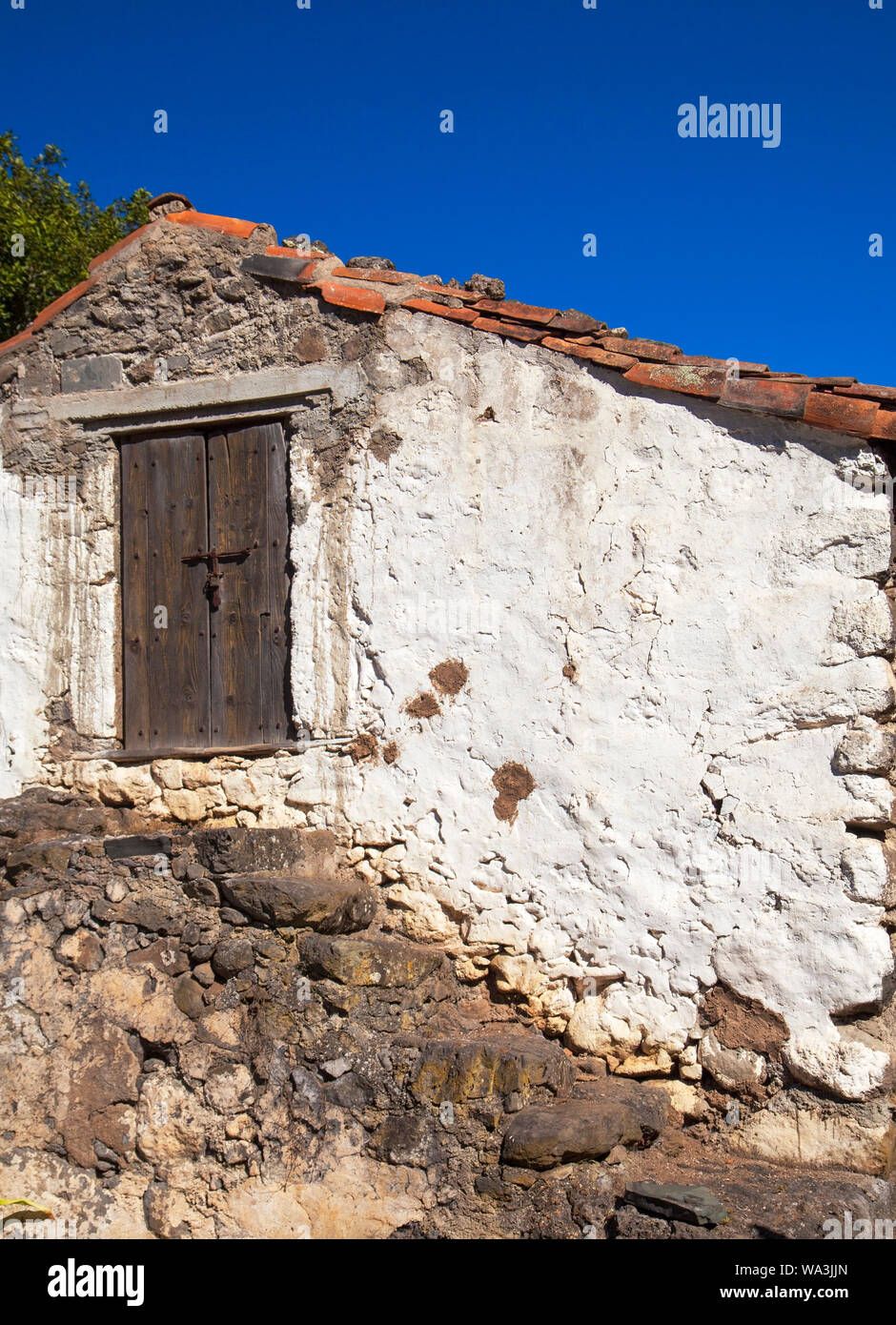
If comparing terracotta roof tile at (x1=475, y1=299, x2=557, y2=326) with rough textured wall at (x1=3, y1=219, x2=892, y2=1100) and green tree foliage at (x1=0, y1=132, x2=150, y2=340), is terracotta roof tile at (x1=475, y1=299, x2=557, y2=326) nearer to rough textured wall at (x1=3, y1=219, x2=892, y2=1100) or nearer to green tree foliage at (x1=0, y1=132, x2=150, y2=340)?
rough textured wall at (x1=3, y1=219, x2=892, y2=1100)

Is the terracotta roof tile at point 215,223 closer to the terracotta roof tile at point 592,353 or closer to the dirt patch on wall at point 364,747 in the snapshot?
the terracotta roof tile at point 592,353

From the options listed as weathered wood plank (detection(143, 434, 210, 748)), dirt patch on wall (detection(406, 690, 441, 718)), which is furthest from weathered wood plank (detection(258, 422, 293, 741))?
dirt patch on wall (detection(406, 690, 441, 718))

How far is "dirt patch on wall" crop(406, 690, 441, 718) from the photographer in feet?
16.2

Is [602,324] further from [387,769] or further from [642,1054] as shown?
[642,1054]

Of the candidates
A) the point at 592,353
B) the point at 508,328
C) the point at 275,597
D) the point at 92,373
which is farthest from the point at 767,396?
the point at 92,373

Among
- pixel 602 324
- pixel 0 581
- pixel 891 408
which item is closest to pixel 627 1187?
pixel 891 408

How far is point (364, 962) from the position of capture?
14.6ft

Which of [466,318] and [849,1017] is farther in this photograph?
[466,318]

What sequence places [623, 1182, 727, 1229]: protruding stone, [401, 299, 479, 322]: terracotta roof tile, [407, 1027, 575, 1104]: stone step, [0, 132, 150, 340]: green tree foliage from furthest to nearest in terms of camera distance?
[0, 132, 150, 340]: green tree foliage, [401, 299, 479, 322]: terracotta roof tile, [407, 1027, 575, 1104]: stone step, [623, 1182, 727, 1229]: protruding stone

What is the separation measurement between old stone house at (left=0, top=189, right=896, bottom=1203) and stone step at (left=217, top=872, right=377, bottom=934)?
28cm

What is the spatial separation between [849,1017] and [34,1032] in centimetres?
330

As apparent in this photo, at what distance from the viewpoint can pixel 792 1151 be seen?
416 centimetres

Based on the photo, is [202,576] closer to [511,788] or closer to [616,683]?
[511,788]

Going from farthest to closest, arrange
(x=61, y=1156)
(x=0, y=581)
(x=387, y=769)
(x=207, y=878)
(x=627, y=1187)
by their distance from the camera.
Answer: (x=0, y=581), (x=387, y=769), (x=207, y=878), (x=61, y=1156), (x=627, y=1187)
